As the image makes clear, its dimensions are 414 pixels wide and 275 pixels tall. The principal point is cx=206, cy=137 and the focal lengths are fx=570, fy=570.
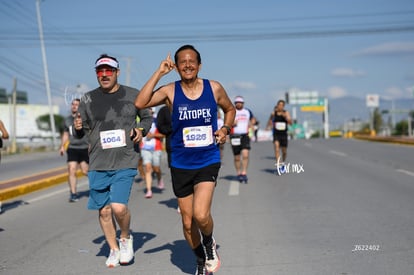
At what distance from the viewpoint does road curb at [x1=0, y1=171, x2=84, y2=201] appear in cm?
1137

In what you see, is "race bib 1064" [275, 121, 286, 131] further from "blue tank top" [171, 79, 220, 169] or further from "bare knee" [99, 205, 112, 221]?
"blue tank top" [171, 79, 220, 169]

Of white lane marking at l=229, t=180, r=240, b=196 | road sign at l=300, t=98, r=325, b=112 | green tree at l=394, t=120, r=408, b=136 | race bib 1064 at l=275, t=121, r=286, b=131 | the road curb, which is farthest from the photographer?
road sign at l=300, t=98, r=325, b=112

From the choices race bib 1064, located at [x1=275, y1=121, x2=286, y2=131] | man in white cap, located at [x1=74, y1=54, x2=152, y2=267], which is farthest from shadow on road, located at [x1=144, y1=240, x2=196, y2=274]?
race bib 1064, located at [x1=275, y1=121, x2=286, y2=131]

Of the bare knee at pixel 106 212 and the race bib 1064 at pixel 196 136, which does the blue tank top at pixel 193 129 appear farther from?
the bare knee at pixel 106 212

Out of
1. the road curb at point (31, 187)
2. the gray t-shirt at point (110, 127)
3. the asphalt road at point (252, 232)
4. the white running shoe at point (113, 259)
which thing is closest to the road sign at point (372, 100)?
the road curb at point (31, 187)

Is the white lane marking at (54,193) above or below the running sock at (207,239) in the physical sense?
below

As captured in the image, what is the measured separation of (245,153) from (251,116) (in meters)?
1.16

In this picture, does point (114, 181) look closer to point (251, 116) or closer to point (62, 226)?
point (62, 226)

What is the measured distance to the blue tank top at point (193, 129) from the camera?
482 centimetres

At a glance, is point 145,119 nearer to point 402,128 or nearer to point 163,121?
point 163,121

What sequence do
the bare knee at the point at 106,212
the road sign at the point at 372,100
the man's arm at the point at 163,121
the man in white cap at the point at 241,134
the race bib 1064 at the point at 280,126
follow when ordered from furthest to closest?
1. the road sign at the point at 372,100
2. the race bib 1064 at the point at 280,126
3. the man in white cap at the point at 241,134
4. the man's arm at the point at 163,121
5. the bare knee at the point at 106,212

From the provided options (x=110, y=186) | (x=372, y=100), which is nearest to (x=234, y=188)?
(x=110, y=186)

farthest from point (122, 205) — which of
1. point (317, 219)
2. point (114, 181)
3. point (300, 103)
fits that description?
point (300, 103)

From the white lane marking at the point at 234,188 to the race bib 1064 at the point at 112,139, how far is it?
5.55m
